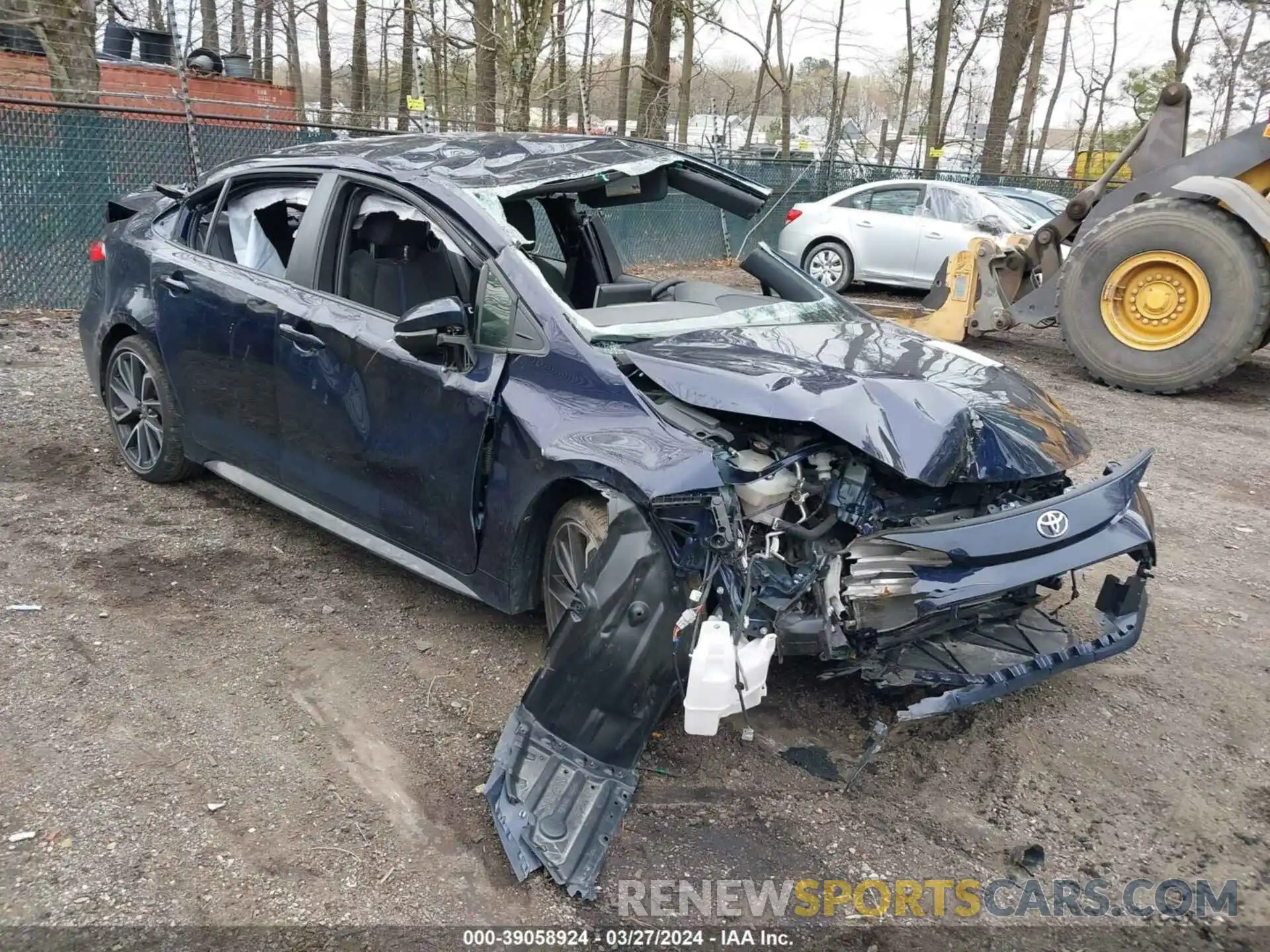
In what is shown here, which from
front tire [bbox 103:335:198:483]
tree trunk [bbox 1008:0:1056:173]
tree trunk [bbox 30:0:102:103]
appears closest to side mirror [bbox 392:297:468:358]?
front tire [bbox 103:335:198:483]

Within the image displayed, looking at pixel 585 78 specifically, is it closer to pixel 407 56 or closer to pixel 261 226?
pixel 407 56

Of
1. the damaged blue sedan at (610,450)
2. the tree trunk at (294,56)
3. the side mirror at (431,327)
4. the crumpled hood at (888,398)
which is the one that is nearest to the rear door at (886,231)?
the damaged blue sedan at (610,450)

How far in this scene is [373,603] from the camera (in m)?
4.07

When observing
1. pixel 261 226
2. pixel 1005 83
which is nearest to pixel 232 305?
pixel 261 226

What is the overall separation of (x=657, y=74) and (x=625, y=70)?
8.14 feet

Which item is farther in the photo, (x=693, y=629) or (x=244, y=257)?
(x=244, y=257)

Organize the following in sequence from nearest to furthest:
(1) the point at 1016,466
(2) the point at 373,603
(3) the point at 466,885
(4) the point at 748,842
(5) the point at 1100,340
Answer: (3) the point at 466,885 < (4) the point at 748,842 < (1) the point at 1016,466 < (2) the point at 373,603 < (5) the point at 1100,340

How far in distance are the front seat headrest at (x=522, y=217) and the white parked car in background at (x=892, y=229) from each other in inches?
324

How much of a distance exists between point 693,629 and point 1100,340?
7.04 m

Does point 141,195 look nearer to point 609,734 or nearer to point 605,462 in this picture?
point 605,462

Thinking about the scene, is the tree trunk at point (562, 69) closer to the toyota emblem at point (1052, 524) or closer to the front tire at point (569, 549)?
the front tire at point (569, 549)

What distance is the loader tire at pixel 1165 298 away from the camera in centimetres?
769

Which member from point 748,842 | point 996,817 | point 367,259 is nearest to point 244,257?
point 367,259

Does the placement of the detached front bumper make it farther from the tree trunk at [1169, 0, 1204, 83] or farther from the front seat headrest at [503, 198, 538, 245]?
the tree trunk at [1169, 0, 1204, 83]
